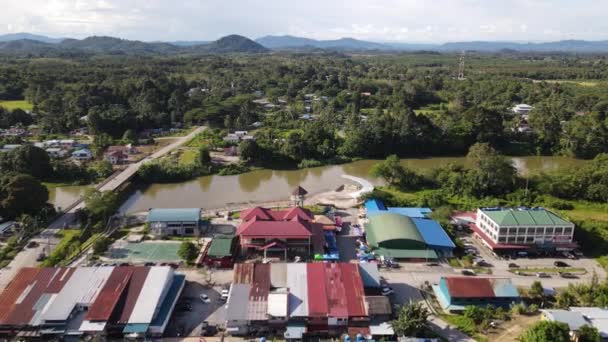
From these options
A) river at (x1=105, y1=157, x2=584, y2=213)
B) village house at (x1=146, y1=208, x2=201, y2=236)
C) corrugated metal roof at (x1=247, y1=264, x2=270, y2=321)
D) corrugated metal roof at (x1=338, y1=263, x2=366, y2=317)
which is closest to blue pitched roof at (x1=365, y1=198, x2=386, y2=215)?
river at (x1=105, y1=157, x2=584, y2=213)

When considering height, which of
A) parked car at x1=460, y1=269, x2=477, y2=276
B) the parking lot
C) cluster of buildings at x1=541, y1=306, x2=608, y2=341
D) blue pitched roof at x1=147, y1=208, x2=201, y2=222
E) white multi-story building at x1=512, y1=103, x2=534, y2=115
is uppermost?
white multi-story building at x1=512, y1=103, x2=534, y2=115

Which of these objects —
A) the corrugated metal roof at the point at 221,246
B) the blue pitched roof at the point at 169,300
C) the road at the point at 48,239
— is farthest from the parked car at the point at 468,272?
the road at the point at 48,239

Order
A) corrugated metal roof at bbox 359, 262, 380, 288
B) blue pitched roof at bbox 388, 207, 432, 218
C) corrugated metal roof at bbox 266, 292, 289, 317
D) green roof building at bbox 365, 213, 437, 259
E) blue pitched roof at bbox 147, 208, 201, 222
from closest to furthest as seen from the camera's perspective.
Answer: corrugated metal roof at bbox 266, 292, 289, 317
corrugated metal roof at bbox 359, 262, 380, 288
green roof building at bbox 365, 213, 437, 259
blue pitched roof at bbox 147, 208, 201, 222
blue pitched roof at bbox 388, 207, 432, 218

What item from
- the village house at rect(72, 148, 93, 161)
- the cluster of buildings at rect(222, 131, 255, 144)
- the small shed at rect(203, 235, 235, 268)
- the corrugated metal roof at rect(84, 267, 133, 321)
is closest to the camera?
the corrugated metal roof at rect(84, 267, 133, 321)

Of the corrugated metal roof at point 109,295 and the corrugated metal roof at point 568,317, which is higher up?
the corrugated metal roof at point 109,295

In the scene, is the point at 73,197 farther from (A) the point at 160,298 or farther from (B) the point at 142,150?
(A) the point at 160,298

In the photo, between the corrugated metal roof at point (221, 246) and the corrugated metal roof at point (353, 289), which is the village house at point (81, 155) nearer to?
the corrugated metal roof at point (221, 246)

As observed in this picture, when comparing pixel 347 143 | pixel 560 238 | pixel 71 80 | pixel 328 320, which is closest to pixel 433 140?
pixel 347 143

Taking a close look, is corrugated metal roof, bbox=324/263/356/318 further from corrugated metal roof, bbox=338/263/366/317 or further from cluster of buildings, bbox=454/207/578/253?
cluster of buildings, bbox=454/207/578/253

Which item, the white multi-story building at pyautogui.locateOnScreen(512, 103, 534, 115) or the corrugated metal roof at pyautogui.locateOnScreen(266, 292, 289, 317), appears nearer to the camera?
the corrugated metal roof at pyautogui.locateOnScreen(266, 292, 289, 317)
